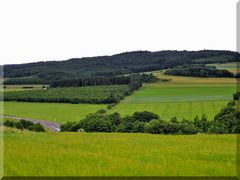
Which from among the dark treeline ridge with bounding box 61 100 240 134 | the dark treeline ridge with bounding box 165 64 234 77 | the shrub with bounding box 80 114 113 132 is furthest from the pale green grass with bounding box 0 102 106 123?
the dark treeline ridge with bounding box 165 64 234 77

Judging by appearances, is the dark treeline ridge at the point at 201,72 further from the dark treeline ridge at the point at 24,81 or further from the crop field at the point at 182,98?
the dark treeline ridge at the point at 24,81

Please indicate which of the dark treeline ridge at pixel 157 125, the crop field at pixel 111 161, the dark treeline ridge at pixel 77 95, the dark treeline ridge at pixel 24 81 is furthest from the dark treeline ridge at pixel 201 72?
the crop field at pixel 111 161

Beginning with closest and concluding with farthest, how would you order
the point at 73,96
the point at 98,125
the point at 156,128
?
1. the point at 156,128
2. the point at 98,125
3. the point at 73,96

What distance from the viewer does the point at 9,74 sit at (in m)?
190

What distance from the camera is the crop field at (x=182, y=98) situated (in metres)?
86.7

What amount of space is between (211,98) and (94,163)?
311 feet

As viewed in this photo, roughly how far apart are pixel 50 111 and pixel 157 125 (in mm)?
52839

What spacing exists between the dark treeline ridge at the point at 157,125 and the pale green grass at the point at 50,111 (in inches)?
589

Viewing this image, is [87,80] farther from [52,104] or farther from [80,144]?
[80,144]

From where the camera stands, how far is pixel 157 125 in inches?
2151

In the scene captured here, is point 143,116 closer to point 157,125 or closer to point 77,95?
point 157,125

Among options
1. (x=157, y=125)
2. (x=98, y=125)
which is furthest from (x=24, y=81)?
(x=157, y=125)

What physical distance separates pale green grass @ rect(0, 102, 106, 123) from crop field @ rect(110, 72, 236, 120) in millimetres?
8720

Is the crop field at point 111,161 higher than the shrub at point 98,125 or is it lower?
higher
